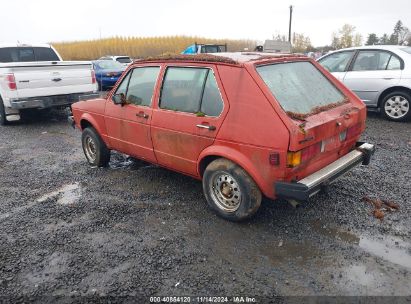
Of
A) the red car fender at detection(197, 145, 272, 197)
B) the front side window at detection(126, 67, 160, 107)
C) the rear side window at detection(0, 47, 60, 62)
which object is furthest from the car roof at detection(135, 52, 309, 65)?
the rear side window at detection(0, 47, 60, 62)

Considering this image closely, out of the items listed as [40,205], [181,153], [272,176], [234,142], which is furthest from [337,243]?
[40,205]

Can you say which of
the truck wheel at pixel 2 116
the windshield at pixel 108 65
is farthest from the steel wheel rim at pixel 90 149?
the windshield at pixel 108 65

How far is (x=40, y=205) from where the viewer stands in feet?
14.9

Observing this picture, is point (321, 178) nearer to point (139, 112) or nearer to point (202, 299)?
point (202, 299)

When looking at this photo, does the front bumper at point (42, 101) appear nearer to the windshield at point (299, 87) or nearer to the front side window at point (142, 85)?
the front side window at point (142, 85)

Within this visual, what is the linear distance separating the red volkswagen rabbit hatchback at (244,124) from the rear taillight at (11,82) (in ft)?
15.2

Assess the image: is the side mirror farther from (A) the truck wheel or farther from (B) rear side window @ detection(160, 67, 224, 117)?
(A) the truck wheel

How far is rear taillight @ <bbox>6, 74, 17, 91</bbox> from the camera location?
7.93 metres

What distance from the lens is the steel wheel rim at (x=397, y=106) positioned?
7605 mm

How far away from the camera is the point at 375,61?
7.91m

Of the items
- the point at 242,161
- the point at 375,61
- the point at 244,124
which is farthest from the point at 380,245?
the point at 375,61

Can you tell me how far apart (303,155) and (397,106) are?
5.67 m

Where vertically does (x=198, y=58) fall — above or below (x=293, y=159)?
above

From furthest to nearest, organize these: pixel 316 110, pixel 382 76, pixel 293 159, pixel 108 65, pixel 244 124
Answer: pixel 108 65 < pixel 382 76 < pixel 316 110 < pixel 244 124 < pixel 293 159
